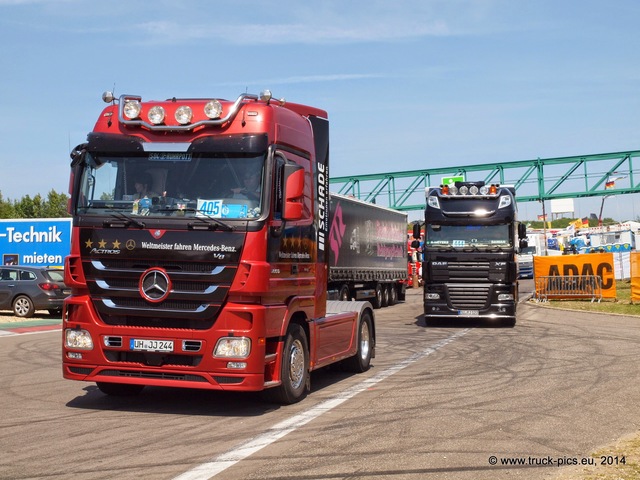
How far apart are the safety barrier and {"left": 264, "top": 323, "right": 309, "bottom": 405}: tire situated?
24.4 m

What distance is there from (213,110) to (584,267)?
26.2m

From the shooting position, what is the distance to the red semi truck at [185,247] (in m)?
8.35

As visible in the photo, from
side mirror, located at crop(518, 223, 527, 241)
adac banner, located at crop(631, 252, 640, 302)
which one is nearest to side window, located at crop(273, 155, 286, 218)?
side mirror, located at crop(518, 223, 527, 241)

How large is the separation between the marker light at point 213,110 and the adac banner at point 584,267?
84.4 ft

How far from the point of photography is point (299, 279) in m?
9.48

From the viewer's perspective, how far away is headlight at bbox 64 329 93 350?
871cm

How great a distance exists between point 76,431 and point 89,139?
3.11m

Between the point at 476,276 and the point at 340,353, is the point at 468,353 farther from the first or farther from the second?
the point at 476,276

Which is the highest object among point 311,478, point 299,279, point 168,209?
point 168,209

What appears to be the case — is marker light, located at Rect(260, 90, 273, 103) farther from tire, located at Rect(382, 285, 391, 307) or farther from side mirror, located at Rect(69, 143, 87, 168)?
tire, located at Rect(382, 285, 391, 307)

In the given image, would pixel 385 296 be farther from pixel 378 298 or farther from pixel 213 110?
pixel 213 110

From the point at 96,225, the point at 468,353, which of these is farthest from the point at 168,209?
the point at 468,353

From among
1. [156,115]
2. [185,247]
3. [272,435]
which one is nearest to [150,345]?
[185,247]

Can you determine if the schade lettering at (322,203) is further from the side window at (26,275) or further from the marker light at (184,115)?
the side window at (26,275)
